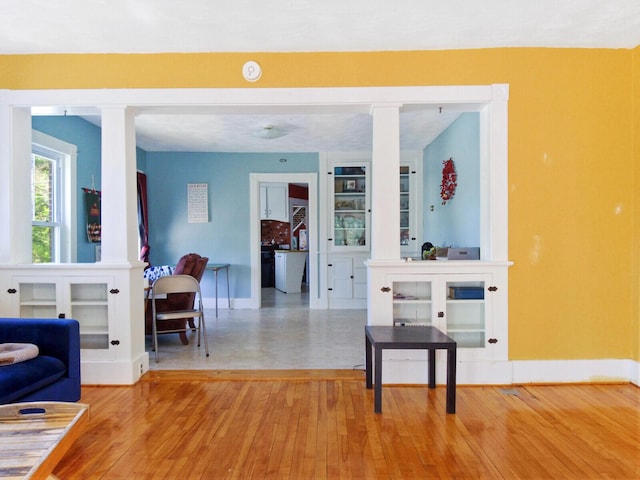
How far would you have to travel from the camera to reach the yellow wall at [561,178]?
300 cm

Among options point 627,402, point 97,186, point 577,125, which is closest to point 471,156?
point 577,125

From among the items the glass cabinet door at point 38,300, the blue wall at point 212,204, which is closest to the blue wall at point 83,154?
the blue wall at point 212,204

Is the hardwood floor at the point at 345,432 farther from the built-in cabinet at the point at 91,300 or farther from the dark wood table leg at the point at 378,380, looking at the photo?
the built-in cabinet at the point at 91,300

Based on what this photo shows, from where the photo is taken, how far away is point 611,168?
3000 millimetres

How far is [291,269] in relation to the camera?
820 centimetres

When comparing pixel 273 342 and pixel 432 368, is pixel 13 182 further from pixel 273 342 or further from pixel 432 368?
pixel 432 368

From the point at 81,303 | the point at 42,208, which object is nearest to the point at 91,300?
the point at 81,303

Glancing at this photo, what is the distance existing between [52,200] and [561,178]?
484cm

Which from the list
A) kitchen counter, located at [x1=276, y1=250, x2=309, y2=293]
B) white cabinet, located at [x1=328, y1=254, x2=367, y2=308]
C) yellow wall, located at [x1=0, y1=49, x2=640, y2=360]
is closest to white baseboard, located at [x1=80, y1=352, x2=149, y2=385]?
yellow wall, located at [x1=0, y1=49, x2=640, y2=360]

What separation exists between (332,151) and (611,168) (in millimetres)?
3848

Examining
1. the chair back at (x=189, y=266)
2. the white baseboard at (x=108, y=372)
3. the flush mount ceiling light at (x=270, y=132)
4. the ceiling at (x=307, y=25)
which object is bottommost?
the white baseboard at (x=108, y=372)

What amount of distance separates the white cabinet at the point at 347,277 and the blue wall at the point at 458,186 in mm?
1157

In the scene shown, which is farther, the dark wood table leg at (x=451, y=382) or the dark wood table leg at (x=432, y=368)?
the dark wood table leg at (x=432, y=368)

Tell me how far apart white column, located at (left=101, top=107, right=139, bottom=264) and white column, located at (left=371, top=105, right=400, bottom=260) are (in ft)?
6.18
